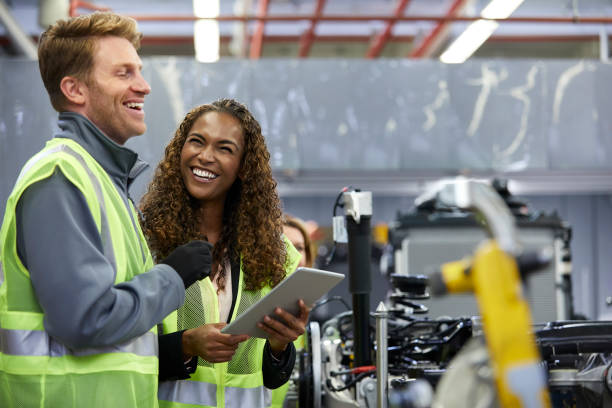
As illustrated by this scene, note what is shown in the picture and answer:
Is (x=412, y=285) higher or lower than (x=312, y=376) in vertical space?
higher

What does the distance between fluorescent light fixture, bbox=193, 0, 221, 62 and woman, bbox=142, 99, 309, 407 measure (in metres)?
3.98

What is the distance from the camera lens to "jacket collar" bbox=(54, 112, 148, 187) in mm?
1660

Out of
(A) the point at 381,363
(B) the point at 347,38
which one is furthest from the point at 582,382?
(B) the point at 347,38

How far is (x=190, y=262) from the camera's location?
1.67m

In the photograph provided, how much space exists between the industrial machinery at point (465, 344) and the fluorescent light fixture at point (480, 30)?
3.93 metres

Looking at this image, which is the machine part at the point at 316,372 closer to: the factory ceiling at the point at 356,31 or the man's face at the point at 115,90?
the man's face at the point at 115,90

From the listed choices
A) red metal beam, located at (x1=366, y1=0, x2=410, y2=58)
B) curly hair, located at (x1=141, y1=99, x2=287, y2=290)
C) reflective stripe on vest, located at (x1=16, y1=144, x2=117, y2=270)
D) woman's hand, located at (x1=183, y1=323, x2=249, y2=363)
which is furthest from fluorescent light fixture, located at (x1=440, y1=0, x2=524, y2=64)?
reflective stripe on vest, located at (x1=16, y1=144, x2=117, y2=270)

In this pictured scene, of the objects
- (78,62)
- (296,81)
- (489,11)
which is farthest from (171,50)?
(78,62)

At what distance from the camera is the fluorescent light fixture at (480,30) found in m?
6.16

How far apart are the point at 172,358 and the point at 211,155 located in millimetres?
650

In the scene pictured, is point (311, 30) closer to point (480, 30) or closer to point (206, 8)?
point (206, 8)

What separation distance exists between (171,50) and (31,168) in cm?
782

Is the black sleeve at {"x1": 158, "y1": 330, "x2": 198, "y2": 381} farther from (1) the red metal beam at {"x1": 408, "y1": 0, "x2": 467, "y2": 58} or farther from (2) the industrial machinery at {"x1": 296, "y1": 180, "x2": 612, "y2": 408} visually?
(1) the red metal beam at {"x1": 408, "y1": 0, "x2": 467, "y2": 58}

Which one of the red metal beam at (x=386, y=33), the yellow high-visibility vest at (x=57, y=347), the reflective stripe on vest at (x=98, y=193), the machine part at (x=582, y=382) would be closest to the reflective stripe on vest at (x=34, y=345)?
the yellow high-visibility vest at (x=57, y=347)
